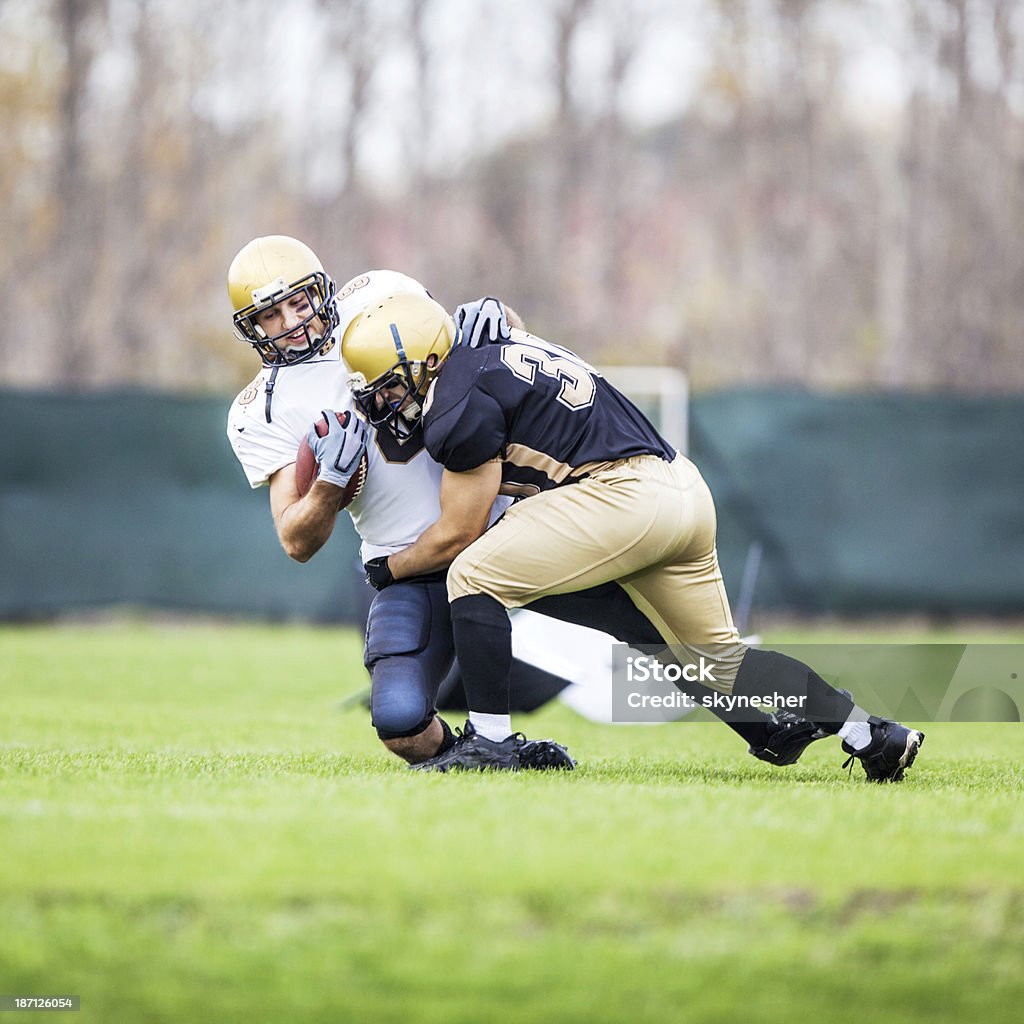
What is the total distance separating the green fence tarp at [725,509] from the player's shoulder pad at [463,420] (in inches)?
300

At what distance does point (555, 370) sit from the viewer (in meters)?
4.44

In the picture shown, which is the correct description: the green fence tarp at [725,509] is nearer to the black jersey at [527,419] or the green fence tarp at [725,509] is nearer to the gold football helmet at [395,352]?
the gold football helmet at [395,352]

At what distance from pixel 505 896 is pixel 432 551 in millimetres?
1964

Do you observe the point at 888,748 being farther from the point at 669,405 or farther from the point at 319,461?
the point at 669,405

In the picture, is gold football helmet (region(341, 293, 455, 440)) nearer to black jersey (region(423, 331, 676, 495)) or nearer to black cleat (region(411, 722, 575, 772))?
black jersey (region(423, 331, 676, 495))

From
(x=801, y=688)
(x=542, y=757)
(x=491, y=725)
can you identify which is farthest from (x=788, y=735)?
(x=491, y=725)

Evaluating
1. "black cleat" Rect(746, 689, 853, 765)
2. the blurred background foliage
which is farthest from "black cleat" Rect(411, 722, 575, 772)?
the blurred background foliage

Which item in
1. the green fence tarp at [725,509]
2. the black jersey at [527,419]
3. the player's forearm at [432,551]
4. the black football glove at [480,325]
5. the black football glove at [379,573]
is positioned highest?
the black football glove at [480,325]

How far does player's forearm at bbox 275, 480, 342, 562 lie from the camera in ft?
15.0

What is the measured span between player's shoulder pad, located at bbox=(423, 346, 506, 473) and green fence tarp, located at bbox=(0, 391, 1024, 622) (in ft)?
25.0

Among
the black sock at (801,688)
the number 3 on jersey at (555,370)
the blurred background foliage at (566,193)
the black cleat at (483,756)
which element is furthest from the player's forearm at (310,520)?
the blurred background foliage at (566,193)

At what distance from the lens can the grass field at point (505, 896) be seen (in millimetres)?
2398

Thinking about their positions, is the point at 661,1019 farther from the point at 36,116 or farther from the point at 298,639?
the point at 36,116

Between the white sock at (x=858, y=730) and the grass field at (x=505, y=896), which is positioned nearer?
the grass field at (x=505, y=896)
